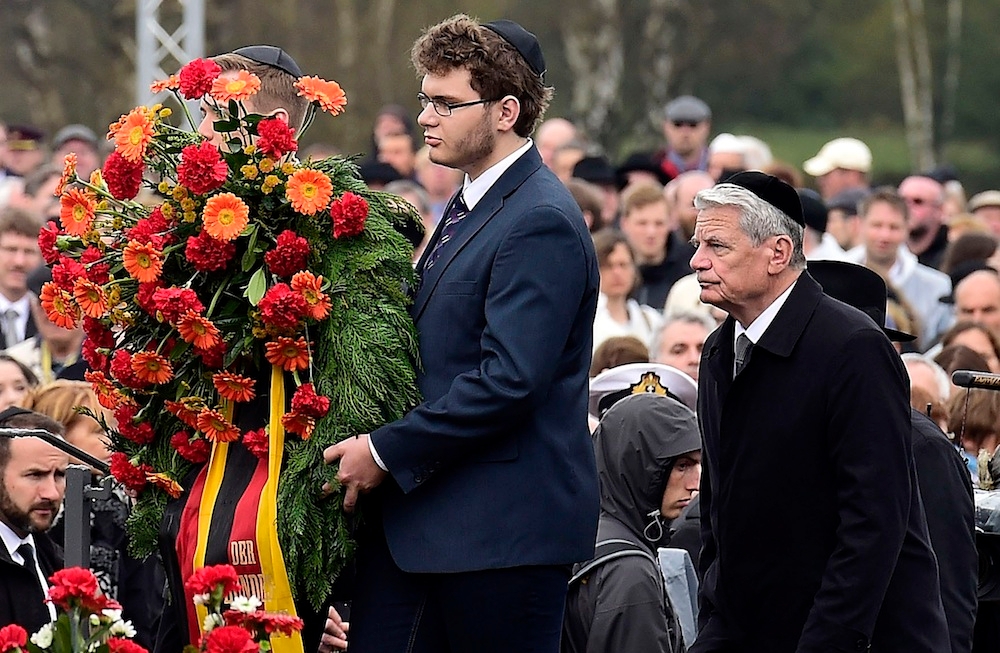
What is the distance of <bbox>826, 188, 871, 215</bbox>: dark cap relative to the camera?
511 inches

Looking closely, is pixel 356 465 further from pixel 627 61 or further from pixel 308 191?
pixel 627 61

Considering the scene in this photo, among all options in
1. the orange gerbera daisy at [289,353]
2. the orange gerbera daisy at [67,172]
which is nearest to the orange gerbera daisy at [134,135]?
the orange gerbera daisy at [67,172]

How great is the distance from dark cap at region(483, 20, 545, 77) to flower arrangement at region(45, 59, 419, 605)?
0.44 meters

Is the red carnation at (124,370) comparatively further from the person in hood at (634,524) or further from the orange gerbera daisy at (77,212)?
the person in hood at (634,524)

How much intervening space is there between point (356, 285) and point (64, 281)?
2.42ft

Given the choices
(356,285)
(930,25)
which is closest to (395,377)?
(356,285)

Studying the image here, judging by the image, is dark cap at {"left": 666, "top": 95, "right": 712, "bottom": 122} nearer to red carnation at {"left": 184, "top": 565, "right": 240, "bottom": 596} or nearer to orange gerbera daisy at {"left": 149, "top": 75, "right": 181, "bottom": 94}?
orange gerbera daisy at {"left": 149, "top": 75, "right": 181, "bottom": 94}

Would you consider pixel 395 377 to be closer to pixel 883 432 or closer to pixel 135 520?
pixel 135 520

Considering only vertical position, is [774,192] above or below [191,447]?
above

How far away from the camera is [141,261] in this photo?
4.24 metres

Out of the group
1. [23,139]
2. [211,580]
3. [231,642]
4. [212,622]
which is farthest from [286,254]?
[23,139]

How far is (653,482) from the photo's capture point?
523 centimetres

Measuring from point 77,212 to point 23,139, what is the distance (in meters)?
10.2

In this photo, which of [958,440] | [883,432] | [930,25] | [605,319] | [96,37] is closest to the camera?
[883,432]
